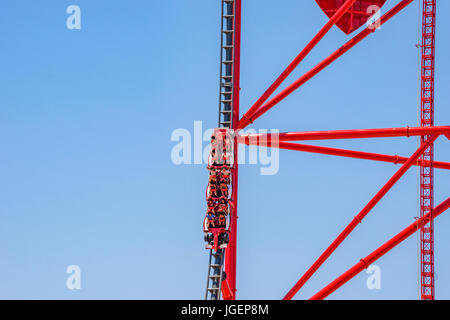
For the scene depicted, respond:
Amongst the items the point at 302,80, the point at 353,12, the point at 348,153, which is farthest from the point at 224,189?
the point at 353,12

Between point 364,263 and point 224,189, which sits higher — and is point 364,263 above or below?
below

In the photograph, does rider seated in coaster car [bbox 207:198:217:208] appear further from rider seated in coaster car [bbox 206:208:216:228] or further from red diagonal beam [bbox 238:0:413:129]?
red diagonal beam [bbox 238:0:413:129]

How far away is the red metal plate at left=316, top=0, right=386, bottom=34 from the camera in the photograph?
4806 cm

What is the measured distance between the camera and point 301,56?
43.6 metres

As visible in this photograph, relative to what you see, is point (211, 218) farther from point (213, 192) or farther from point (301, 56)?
point (301, 56)

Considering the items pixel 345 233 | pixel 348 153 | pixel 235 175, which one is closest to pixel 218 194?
pixel 235 175

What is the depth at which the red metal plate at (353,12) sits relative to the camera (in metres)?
48.1

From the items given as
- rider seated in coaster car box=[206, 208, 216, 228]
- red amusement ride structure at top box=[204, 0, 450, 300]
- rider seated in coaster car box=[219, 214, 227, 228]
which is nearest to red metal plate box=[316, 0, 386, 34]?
red amusement ride structure at top box=[204, 0, 450, 300]

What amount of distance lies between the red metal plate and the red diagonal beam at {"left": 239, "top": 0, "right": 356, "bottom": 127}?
3994 millimetres

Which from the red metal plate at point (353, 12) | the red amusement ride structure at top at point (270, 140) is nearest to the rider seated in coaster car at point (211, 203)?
the red amusement ride structure at top at point (270, 140)

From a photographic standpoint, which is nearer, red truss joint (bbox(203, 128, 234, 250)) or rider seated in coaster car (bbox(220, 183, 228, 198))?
red truss joint (bbox(203, 128, 234, 250))

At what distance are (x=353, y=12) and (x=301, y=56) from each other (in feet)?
18.4

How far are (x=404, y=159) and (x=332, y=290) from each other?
7.69 meters

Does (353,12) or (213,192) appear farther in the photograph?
(353,12)
